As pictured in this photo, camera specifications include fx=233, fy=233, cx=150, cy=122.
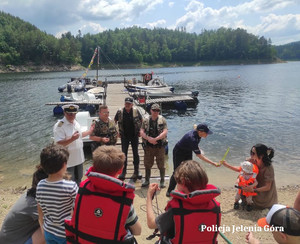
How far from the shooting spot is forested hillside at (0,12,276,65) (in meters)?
118

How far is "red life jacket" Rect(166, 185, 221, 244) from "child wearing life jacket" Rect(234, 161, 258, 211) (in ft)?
10.3

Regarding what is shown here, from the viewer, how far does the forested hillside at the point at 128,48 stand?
11825cm

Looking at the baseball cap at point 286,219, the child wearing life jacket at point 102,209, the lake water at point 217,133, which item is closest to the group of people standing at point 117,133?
the child wearing life jacket at point 102,209

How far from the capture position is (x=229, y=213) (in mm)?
5305

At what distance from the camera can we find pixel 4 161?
415 inches

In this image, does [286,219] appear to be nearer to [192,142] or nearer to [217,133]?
[192,142]

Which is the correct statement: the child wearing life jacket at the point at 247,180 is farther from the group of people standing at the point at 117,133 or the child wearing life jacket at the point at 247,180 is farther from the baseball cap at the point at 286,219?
the baseball cap at the point at 286,219

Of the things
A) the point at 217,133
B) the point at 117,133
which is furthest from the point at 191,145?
the point at 217,133

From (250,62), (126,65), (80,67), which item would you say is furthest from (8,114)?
(250,62)

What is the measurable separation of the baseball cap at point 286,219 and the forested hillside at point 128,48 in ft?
416

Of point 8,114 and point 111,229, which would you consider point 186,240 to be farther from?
point 8,114

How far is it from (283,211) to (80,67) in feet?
416

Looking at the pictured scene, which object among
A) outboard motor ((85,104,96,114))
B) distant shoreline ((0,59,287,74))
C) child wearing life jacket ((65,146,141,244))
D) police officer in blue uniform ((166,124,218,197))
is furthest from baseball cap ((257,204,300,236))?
distant shoreline ((0,59,287,74))

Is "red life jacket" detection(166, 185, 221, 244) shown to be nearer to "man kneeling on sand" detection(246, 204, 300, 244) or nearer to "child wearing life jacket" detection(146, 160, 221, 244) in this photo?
"child wearing life jacket" detection(146, 160, 221, 244)
